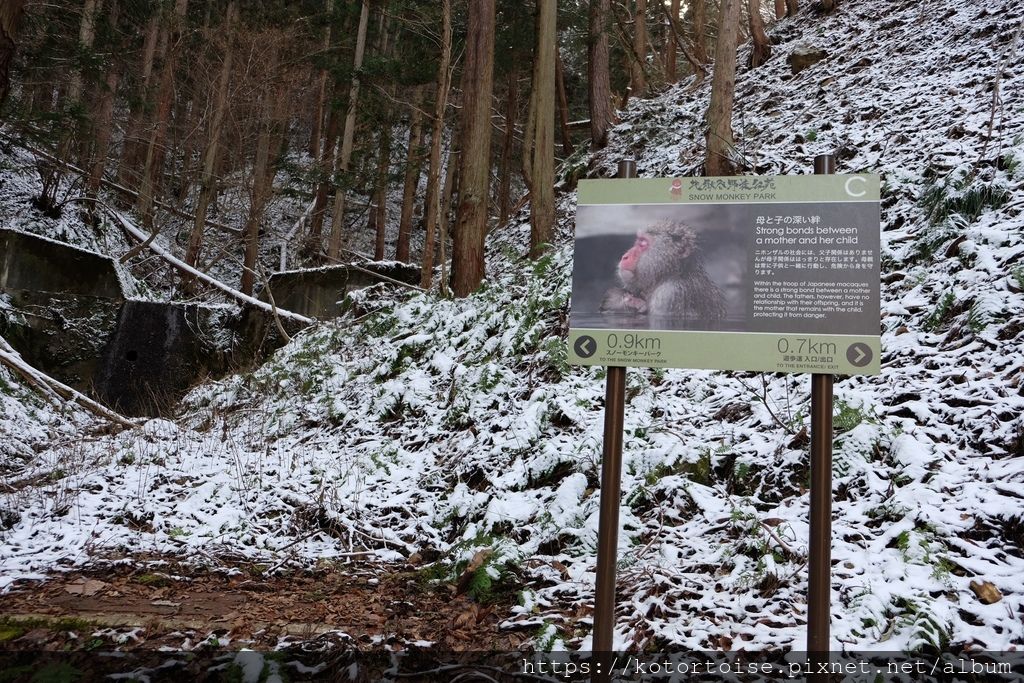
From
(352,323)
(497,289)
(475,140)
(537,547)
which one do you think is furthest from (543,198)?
(537,547)

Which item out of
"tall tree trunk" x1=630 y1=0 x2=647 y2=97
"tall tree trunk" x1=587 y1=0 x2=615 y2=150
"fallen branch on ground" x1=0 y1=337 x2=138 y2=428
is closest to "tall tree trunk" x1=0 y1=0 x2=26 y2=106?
"fallen branch on ground" x1=0 y1=337 x2=138 y2=428

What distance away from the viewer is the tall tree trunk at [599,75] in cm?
1442

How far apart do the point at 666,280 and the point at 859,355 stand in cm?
88

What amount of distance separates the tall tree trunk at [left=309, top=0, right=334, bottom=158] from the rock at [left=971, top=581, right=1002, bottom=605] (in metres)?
19.2

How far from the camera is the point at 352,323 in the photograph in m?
10.5

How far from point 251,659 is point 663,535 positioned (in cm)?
252

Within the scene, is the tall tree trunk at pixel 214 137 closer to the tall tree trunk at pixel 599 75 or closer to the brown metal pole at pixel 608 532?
the tall tree trunk at pixel 599 75

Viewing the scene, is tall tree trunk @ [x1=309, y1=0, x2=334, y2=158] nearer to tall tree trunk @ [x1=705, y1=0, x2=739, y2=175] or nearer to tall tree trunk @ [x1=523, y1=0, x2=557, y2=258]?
tall tree trunk @ [x1=523, y1=0, x2=557, y2=258]

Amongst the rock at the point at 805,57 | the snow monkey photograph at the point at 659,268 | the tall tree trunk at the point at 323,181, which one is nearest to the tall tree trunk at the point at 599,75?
the rock at the point at 805,57

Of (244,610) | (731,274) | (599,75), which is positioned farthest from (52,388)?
(599,75)

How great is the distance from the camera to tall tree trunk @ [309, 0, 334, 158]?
2058 cm

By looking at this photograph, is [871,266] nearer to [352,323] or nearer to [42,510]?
[42,510]

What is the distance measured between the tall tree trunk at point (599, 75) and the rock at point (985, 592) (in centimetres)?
1297

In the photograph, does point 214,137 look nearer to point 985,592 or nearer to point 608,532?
point 608,532
